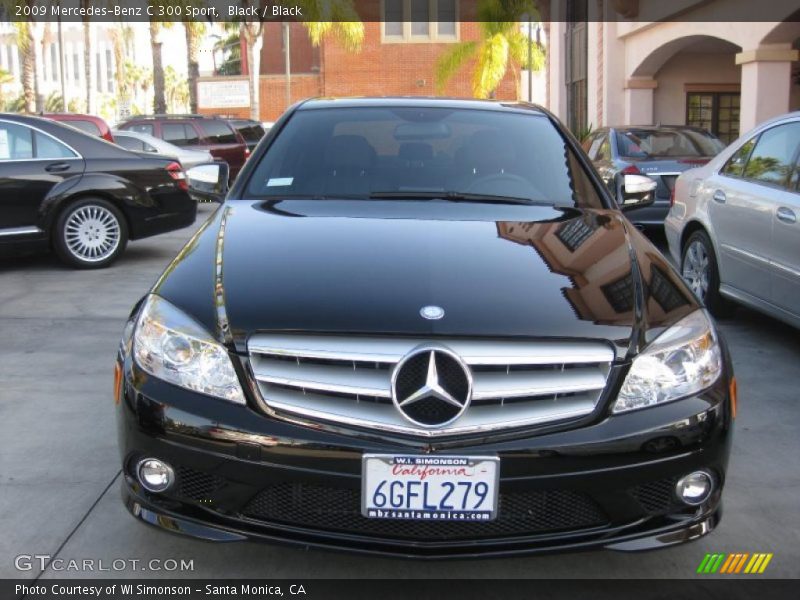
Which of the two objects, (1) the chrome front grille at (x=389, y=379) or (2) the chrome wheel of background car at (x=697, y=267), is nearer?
(1) the chrome front grille at (x=389, y=379)

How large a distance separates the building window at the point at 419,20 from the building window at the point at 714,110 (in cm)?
2522

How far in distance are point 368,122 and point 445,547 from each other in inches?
93.0

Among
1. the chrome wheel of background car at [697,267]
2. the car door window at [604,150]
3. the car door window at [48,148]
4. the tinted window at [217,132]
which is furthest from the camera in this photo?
the tinted window at [217,132]

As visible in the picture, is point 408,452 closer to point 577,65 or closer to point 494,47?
point 577,65

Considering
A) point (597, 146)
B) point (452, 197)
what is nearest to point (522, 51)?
point (597, 146)

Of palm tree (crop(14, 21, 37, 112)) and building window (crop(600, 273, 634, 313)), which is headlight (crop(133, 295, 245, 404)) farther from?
palm tree (crop(14, 21, 37, 112))

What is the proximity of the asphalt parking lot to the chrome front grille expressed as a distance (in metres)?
0.44

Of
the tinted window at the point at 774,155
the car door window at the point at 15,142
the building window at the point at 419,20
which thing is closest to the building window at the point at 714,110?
the tinted window at the point at 774,155

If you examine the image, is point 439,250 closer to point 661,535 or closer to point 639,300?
point 639,300

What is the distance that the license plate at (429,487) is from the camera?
2.63 m

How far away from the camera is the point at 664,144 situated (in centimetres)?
1116

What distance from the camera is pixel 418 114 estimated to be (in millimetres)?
4582

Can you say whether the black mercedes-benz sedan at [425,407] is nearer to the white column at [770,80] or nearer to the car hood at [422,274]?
the car hood at [422,274]

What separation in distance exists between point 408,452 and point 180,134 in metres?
17.5
